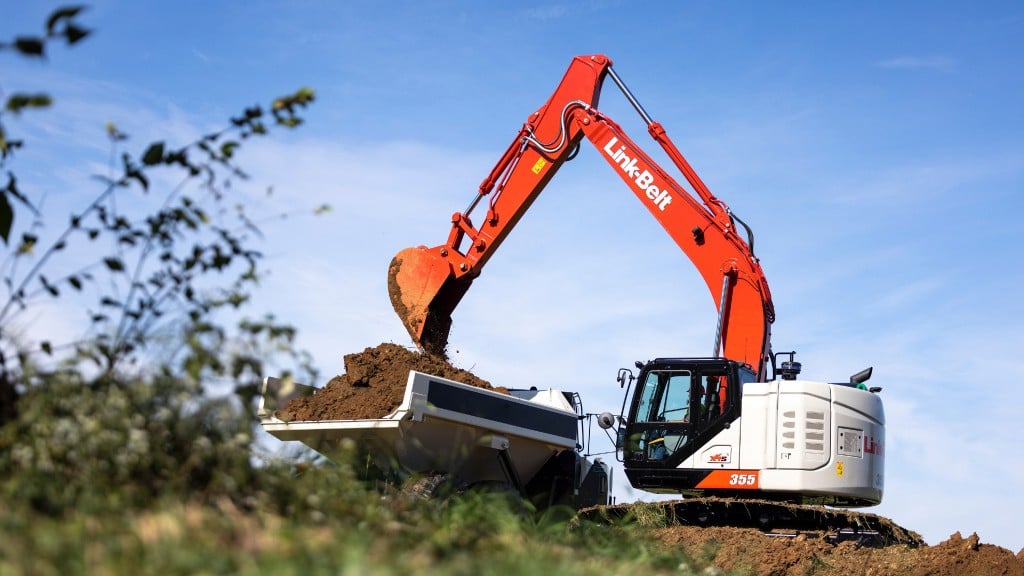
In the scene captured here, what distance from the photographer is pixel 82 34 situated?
4.29 metres

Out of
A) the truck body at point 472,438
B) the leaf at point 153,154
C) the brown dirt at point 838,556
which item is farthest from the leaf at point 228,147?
the brown dirt at point 838,556

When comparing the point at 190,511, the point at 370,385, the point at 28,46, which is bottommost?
the point at 190,511

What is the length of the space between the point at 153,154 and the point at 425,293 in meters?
9.57

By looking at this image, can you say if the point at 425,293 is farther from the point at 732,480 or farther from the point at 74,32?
the point at 74,32

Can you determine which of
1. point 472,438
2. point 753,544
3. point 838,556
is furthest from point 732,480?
point 472,438

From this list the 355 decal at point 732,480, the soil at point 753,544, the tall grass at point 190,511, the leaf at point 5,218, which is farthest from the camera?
the 355 decal at point 732,480

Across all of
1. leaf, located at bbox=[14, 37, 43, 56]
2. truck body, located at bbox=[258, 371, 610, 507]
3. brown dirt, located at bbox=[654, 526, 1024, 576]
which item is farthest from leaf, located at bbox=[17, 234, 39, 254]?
brown dirt, located at bbox=[654, 526, 1024, 576]

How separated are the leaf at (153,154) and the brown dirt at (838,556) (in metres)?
8.01

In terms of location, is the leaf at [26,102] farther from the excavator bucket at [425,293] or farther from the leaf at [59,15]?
the excavator bucket at [425,293]

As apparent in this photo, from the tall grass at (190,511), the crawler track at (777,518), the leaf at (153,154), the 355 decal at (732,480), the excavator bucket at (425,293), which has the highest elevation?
the excavator bucket at (425,293)

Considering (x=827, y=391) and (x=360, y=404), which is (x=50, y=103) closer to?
(x=360, y=404)

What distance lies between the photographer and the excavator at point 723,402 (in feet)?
41.5

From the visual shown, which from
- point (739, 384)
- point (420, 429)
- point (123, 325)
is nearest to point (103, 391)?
point (123, 325)

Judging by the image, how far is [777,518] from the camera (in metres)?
12.8
